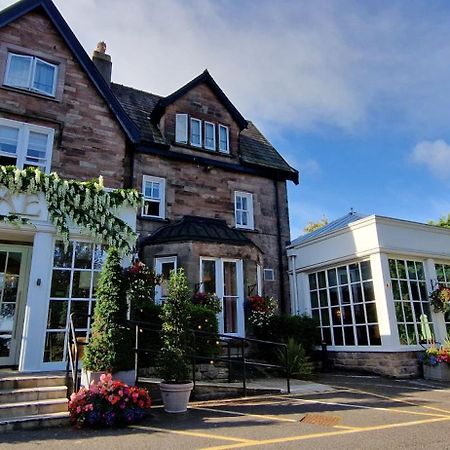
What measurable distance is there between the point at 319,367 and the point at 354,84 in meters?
9.17

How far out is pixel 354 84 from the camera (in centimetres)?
1157

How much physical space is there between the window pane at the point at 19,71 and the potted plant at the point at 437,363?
1457 cm

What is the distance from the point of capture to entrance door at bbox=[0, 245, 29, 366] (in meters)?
9.88

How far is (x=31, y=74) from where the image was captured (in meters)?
12.3

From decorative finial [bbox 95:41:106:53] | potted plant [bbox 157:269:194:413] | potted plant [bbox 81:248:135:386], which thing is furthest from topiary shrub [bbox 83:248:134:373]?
decorative finial [bbox 95:41:106:53]

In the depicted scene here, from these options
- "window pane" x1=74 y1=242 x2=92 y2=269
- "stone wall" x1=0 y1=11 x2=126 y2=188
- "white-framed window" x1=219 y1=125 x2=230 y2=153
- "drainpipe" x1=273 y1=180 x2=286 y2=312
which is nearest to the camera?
"window pane" x1=74 y1=242 x2=92 y2=269

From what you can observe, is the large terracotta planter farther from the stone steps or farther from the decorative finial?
the decorative finial

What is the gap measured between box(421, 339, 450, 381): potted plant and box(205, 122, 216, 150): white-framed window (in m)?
10.5

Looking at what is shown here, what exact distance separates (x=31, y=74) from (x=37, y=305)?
24.9 feet

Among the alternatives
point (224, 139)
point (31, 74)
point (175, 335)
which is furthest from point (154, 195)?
point (175, 335)

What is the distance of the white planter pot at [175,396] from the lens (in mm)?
7254

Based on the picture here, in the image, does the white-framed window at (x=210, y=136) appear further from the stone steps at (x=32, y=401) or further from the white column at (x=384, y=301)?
the stone steps at (x=32, y=401)

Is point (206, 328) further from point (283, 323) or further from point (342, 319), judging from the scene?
point (342, 319)

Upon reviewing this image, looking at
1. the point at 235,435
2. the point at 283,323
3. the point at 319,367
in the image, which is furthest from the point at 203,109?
the point at 235,435
